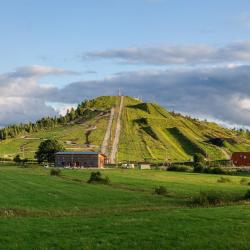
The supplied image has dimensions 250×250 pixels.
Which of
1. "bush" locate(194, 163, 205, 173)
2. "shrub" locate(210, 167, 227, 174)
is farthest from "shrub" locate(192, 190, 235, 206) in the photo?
"bush" locate(194, 163, 205, 173)

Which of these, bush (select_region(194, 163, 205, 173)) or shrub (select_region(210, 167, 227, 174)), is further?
bush (select_region(194, 163, 205, 173))

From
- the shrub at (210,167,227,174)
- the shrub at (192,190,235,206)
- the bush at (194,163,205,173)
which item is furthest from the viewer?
the bush at (194,163,205,173)

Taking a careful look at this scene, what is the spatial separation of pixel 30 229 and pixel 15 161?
170977mm

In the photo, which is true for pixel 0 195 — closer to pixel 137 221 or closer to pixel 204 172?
pixel 137 221

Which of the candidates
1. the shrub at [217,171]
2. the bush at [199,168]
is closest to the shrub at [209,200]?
the shrub at [217,171]

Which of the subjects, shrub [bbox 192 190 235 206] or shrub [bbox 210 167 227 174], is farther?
shrub [bbox 210 167 227 174]

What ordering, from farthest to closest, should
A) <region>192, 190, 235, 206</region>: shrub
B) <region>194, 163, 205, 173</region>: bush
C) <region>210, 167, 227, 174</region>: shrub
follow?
1. <region>194, 163, 205, 173</region>: bush
2. <region>210, 167, 227, 174</region>: shrub
3. <region>192, 190, 235, 206</region>: shrub

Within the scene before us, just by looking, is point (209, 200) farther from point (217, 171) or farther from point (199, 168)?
point (199, 168)

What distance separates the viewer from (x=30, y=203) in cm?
5206

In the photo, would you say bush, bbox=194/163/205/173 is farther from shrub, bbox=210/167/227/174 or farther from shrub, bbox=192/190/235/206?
shrub, bbox=192/190/235/206

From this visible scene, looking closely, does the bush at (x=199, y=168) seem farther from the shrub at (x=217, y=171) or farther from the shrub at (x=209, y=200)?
the shrub at (x=209, y=200)

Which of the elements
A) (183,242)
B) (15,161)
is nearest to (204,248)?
(183,242)

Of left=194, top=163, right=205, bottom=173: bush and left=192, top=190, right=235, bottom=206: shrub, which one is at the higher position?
left=194, top=163, right=205, bottom=173: bush

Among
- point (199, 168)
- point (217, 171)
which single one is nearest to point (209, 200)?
point (217, 171)
